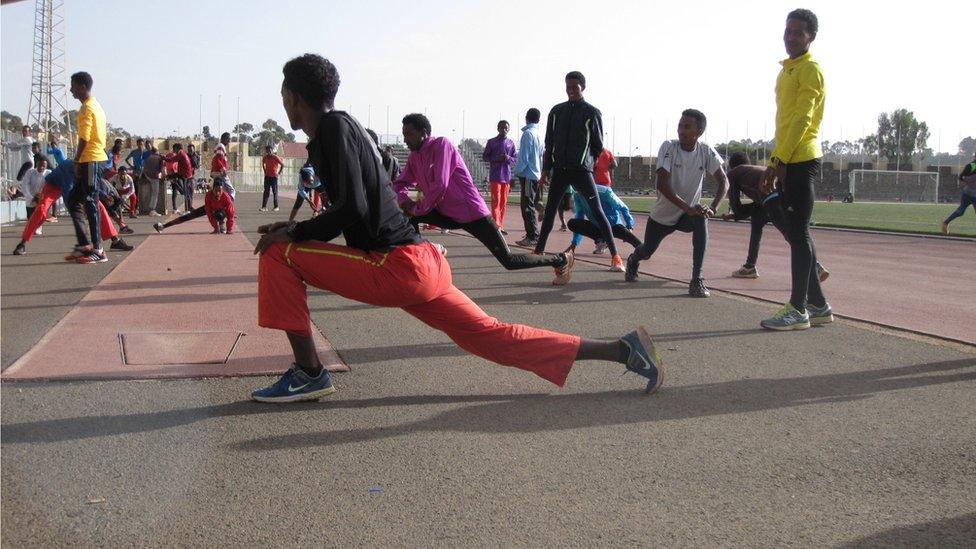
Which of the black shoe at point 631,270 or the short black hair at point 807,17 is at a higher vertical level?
the short black hair at point 807,17

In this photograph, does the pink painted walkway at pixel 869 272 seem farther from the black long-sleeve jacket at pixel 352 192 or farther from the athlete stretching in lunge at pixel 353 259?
the black long-sleeve jacket at pixel 352 192

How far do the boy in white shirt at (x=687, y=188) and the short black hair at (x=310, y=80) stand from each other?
4.71 meters

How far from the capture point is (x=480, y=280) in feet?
31.3

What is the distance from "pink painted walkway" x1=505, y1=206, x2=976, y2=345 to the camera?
7641mm

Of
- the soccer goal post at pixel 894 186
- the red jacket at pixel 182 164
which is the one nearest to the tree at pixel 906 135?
the soccer goal post at pixel 894 186

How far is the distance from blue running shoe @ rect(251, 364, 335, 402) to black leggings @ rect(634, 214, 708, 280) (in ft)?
15.0

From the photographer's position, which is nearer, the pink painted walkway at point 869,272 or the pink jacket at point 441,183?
the pink painted walkway at point 869,272

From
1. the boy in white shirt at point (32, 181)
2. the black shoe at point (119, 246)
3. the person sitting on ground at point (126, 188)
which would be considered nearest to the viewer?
the black shoe at point (119, 246)

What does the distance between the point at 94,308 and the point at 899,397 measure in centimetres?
575

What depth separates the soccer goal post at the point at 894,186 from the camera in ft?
180

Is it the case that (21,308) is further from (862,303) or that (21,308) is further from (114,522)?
(862,303)

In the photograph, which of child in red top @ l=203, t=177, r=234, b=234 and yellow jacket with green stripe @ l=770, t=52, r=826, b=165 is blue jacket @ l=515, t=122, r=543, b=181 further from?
yellow jacket with green stripe @ l=770, t=52, r=826, b=165

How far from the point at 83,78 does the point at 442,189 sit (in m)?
5.11

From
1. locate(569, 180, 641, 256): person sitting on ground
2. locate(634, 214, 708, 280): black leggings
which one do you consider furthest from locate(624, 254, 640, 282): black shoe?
locate(569, 180, 641, 256): person sitting on ground
